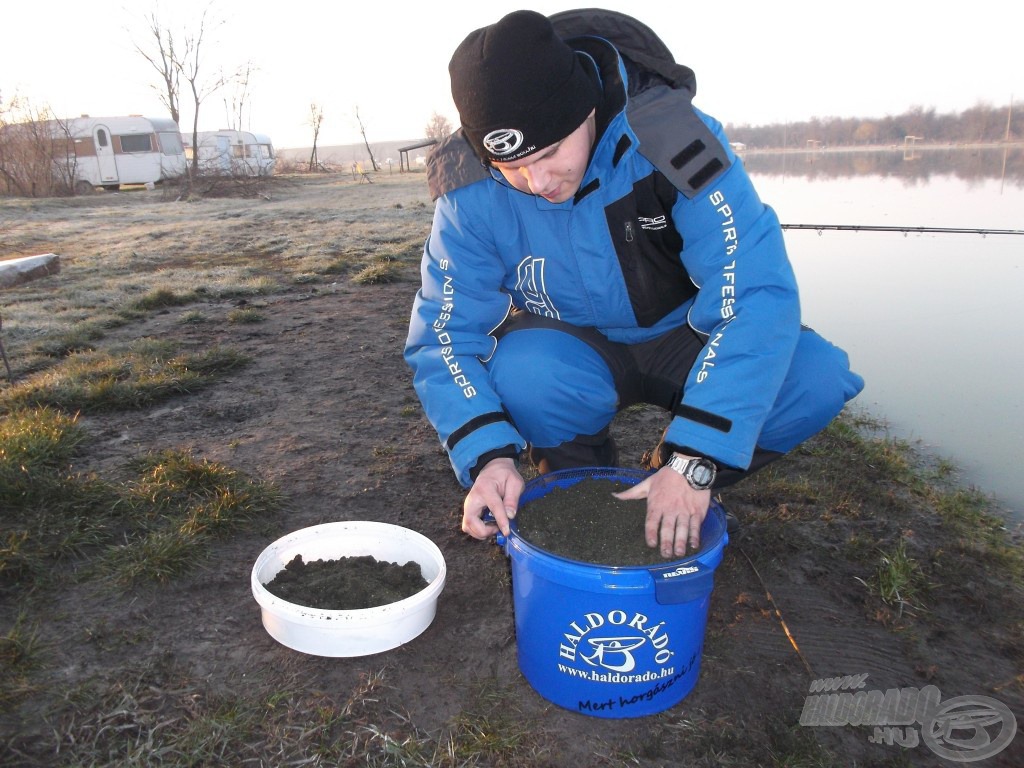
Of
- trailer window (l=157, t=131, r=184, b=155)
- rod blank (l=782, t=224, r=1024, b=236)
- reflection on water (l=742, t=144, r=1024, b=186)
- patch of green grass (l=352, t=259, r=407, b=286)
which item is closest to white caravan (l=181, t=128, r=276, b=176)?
trailer window (l=157, t=131, r=184, b=155)

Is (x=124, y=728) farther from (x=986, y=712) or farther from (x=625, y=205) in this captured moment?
(x=986, y=712)

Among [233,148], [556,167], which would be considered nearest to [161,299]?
[556,167]

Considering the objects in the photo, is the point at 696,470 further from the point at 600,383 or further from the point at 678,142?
the point at 678,142

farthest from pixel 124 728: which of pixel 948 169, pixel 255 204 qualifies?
pixel 255 204

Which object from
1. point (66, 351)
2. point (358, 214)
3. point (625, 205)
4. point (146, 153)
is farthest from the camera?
point (146, 153)

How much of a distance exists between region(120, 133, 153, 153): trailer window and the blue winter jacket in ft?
88.0

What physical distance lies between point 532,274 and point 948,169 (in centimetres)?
1280

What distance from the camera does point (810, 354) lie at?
78.5 inches

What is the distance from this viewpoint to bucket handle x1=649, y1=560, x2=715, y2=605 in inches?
55.5

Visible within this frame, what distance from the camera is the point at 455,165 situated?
6.50 feet

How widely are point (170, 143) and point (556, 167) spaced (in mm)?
28002

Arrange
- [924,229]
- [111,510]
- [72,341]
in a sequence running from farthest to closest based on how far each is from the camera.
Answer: [924,229], [72,341], [111,510]

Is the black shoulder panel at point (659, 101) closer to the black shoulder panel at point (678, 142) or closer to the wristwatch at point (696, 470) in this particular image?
the black shoulder panel at point (678, 142)

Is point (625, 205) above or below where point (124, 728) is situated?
above
